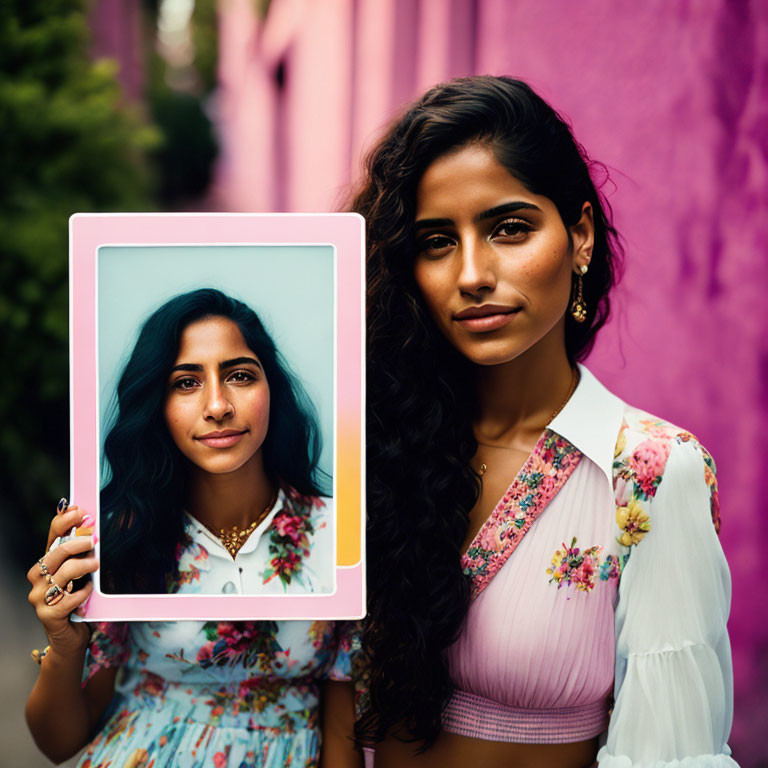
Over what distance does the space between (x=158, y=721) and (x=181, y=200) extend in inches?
438

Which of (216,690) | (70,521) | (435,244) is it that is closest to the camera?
(70,521)

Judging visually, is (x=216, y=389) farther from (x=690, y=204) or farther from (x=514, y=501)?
(x=690, y=204)

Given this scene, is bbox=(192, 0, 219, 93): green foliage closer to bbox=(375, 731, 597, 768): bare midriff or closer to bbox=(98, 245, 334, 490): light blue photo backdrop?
bbox=(98, 245, 334, 490): light blue photo backdrop

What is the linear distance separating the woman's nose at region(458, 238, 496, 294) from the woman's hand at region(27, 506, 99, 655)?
0.74m

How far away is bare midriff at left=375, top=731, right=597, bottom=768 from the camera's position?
4.77ft

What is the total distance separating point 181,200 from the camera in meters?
11.8

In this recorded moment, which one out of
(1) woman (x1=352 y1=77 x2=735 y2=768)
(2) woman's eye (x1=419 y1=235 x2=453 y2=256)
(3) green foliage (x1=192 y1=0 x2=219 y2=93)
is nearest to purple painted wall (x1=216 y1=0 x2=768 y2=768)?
(1) woman (x1=352 y1=77 x2=735 y2=768)

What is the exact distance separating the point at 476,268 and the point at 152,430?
0.60 meters

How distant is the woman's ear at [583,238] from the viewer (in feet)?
4.80

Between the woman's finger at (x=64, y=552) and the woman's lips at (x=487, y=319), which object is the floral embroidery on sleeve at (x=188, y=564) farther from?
the woman's lips at (x=487, y=319)

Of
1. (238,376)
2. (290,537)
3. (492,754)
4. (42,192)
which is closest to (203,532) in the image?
(290,537)

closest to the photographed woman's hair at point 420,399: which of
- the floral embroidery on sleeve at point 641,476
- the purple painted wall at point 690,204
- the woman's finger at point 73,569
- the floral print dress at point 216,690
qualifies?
the floral print dress at point 216,690

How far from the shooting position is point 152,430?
1.35m

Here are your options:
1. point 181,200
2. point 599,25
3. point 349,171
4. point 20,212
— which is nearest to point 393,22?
point 349,171
